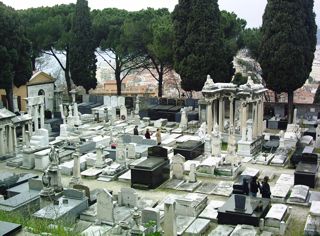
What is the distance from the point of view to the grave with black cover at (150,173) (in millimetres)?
18141

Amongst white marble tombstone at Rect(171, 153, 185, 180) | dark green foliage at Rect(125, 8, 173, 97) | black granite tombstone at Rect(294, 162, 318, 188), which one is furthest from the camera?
dark green foliage at Rect(125, 8, 173, 97)

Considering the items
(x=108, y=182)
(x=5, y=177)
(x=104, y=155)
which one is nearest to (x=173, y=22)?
(x=104, y=155)

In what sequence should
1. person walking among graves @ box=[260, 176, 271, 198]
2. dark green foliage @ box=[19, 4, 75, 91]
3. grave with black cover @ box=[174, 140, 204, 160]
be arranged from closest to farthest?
1. person walking among graves @ box=[260, 176, 271, 198]
2. grave with black cover @ box=[174, 140, 204, 160]
3. dark green foliage @ box=[19, 4, 75, 91]

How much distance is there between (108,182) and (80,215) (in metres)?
4.46

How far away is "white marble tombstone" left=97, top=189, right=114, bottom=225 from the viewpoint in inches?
558

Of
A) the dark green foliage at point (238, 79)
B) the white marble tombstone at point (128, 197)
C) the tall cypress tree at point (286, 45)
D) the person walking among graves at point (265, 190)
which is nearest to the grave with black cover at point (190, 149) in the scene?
the person walking among graves at point (265, 190)

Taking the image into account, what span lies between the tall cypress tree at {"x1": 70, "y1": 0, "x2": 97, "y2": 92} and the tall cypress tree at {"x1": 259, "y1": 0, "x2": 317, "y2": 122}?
15.3 meters

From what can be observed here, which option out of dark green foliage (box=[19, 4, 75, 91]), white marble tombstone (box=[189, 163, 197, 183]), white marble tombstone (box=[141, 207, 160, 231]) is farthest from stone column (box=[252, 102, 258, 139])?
dark green foliage (box=[19, 4, 75, 91])

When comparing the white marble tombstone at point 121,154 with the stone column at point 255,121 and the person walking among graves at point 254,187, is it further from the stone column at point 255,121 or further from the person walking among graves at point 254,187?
the stone column at point 255,121

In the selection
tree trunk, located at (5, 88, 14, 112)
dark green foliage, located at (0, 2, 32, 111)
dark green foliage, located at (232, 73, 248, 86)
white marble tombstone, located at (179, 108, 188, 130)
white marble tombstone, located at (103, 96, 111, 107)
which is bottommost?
white marble tombstone, located at (179, 108, 188, 130)

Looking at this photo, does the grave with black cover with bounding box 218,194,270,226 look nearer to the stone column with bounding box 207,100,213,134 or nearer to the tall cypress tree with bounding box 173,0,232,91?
the stone column with bounding box 207,100,213,134

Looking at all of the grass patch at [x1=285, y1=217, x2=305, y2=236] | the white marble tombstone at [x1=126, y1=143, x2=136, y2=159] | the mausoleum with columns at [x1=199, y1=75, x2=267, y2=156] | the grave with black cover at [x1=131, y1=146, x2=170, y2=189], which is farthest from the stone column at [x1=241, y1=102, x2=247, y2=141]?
the grass patch at [x1=285, y1=217, x2=305, y2=236]

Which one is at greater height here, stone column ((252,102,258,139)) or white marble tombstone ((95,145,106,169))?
stone column ((252,102,258,139))

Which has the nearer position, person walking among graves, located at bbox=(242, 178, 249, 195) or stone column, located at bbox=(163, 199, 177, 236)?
stone column, located at bbox=(163, 199, 177, 236)
